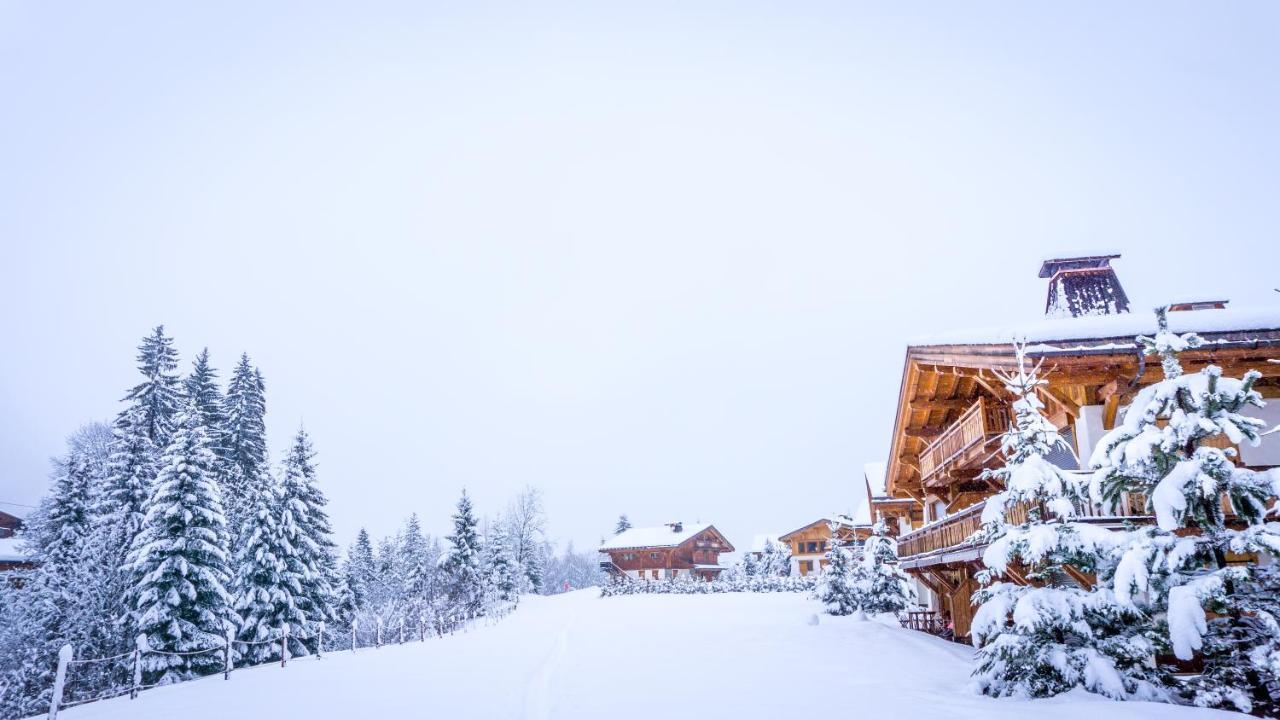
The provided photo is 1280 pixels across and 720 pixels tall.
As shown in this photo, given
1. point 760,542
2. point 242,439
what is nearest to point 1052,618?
point 242,439

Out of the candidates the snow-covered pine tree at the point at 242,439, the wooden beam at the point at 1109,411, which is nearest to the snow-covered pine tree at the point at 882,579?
the wooden beam at the point at 1109,411

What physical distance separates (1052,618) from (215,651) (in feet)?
102

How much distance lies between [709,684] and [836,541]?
20.3 metres

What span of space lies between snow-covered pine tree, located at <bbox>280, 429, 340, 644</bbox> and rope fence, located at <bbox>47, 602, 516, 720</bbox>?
1.39m

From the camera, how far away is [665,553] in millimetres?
76688

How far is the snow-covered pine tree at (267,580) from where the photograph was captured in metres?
32.1

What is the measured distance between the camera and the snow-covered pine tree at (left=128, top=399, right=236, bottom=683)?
25.7 metres

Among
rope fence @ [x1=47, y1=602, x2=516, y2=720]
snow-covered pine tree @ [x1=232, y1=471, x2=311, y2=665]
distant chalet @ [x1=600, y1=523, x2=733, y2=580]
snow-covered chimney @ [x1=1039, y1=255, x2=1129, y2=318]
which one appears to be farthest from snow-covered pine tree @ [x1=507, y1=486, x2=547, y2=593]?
snow-covered chimney @ [x1=1039, y1=255, x2=1129, y2=318]

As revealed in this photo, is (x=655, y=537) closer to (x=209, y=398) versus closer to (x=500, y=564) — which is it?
(x=500, y=564)

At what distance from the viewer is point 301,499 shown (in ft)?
120

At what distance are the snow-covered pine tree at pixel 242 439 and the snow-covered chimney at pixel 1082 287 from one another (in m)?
35.5

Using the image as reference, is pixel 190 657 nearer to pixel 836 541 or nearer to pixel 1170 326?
pixel 836 541

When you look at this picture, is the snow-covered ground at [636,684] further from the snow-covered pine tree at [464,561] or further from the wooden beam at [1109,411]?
the snow-covered pine tree at [464,561]

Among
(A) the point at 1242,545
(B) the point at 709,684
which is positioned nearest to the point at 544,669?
(B) the point at 709,684
